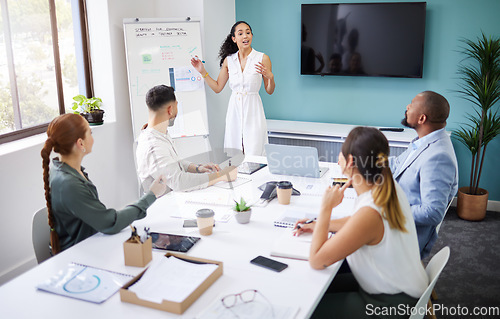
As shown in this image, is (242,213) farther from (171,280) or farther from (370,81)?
(370,81)

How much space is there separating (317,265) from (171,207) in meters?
0.96

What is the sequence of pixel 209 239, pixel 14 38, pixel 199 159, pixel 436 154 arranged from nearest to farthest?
pixel 209 239
pixel 436 154
pixel 14 38
pixel 199 159

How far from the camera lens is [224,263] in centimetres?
191

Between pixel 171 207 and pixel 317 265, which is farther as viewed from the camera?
pixel 171 207

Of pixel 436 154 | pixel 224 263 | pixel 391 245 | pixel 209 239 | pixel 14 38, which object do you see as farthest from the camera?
pixel 14 38

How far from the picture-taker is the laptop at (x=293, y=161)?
2.98 meters

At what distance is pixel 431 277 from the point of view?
193 centimetres

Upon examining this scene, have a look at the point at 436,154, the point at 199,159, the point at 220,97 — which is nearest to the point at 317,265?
the point at 436,154

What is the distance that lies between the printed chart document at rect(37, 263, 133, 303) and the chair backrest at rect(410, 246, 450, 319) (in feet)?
3.46

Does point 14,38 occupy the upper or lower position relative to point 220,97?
upper

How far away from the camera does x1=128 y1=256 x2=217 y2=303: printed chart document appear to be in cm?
162

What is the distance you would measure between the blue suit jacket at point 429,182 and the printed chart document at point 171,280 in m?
1.16

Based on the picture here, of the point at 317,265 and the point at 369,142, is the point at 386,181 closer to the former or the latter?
the point at 369,142

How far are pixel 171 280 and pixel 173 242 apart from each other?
14.5 inches
